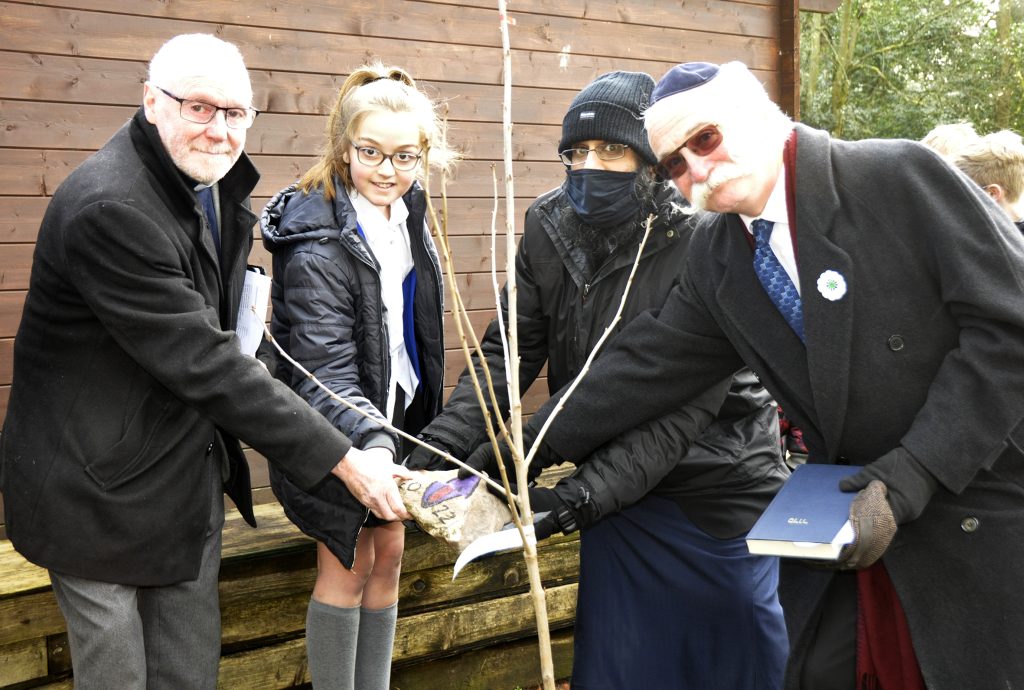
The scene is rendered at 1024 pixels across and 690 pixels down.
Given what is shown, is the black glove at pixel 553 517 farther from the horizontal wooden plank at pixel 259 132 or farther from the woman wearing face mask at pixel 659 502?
the horizontal wooden plank at pixel 259 132

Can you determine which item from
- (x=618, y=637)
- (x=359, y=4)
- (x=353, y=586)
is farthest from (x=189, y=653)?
(x=359, y=4)

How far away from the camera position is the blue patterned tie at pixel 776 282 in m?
2.27

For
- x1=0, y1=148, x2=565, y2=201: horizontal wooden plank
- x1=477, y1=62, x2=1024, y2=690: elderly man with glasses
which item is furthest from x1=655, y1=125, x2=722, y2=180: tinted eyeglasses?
x1=0, y1=148, x2=565, y2=201: horizontal wooden plank

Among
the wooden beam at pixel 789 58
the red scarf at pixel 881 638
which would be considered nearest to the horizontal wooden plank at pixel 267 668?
the red scarf at pixel 881 638

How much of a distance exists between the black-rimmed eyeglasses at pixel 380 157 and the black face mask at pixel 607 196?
0.63 m

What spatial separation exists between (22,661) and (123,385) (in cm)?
152

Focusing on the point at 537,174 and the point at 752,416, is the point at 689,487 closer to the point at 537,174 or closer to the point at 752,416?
the point at 752,416

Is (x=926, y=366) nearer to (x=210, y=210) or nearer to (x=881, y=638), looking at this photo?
(x=881, y=638)

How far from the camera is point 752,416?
115 inches

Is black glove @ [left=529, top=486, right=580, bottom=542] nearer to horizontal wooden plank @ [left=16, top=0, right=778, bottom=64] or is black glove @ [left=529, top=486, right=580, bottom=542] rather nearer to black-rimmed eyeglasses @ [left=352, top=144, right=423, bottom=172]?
black-rimmed eyeglasses @ [left=352, top=144, right=423, bottom=172]

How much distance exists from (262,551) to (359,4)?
2.91m

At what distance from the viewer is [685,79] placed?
7.23 ft

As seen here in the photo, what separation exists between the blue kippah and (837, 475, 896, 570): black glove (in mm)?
902

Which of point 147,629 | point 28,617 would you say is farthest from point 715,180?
point 28,617
